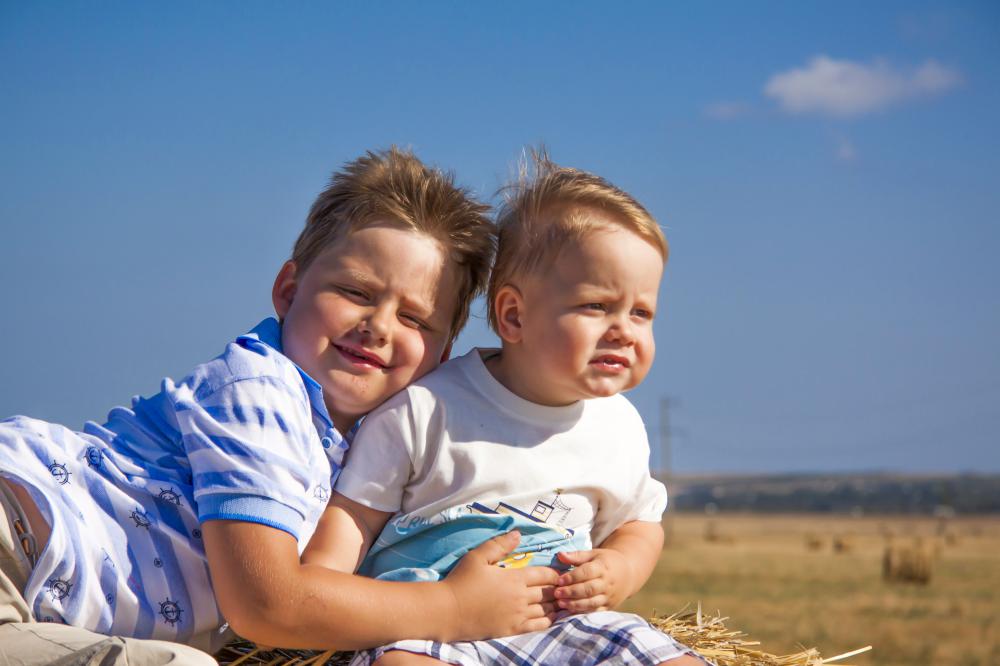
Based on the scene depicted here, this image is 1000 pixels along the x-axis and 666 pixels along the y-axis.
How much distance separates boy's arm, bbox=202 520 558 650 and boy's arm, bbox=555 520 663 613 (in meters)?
0.15

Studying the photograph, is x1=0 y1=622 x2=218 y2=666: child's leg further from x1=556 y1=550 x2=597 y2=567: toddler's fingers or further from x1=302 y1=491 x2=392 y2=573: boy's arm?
x1=556 y1=550 x2=597 y2=567: toddler's fingers

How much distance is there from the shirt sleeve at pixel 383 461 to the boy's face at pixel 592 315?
36 centimetres

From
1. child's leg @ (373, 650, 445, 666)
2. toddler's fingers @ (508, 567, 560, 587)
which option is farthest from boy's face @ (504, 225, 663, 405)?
child's leg @ (373, 650, 445, 666)

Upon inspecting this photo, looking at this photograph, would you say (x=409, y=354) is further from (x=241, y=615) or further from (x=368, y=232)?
(x=241, y=615)

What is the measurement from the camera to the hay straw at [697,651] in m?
2.89

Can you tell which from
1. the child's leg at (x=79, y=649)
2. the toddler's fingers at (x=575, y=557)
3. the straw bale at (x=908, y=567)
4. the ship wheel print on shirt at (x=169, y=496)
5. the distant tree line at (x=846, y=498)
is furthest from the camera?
the distant tree line at (x=846, y=498)

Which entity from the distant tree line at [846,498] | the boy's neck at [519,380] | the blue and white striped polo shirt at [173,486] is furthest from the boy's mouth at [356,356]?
the distant tree line at [846,498]

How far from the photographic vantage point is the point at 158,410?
299 cm

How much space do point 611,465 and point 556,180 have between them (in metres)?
0.77

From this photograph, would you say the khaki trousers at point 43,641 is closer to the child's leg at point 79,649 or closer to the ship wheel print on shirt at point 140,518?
the child's leg at point 79,649

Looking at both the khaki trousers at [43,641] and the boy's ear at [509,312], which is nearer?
the khaki trousers at [43,641]

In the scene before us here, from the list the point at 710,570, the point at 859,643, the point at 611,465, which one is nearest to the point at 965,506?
the point at 710,570

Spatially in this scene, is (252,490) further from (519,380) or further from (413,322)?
(519,380)

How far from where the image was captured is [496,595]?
2.77 meters
